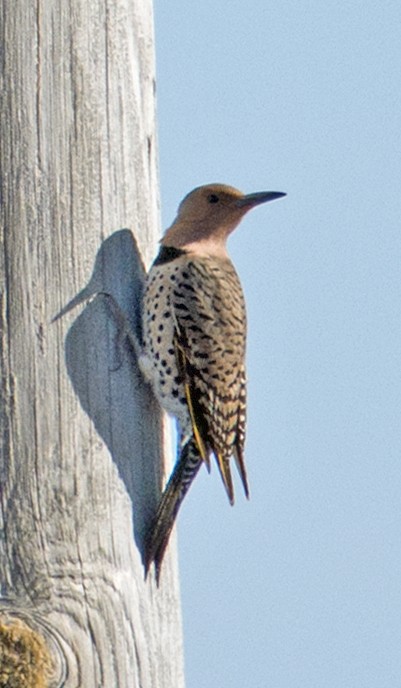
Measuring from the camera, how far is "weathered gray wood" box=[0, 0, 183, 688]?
3518mm

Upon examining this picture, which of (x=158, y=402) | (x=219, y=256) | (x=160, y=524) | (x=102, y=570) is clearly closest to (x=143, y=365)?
(x=158, y=402)

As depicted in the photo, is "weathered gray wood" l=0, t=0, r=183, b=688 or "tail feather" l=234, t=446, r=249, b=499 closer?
"weathered gray wood" l=0, t=0, r=183, b=688

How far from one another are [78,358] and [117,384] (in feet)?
0.57

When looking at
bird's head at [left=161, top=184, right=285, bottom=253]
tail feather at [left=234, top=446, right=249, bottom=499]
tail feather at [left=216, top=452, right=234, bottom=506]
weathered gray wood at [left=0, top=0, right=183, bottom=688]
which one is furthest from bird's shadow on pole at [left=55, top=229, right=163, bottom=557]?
bird's head at [left=161, top=184, right=285, bottom=253]

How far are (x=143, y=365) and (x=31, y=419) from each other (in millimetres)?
604

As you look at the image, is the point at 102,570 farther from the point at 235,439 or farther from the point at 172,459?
the point at 235,439

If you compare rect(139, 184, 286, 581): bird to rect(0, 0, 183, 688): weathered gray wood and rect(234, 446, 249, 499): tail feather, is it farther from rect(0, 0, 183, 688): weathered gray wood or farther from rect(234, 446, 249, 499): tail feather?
rect(0, 0, 183, 688): weathered gray wood

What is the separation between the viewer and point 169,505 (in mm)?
3947

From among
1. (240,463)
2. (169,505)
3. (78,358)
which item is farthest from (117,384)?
(240,463)

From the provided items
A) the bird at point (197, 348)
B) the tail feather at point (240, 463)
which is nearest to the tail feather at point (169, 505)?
the bird at point (197, 348)

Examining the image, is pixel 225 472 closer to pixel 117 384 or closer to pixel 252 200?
pixel 117 384

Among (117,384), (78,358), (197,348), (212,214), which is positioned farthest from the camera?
(212,214)

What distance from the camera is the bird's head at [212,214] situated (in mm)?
5125

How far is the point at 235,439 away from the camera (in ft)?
15.1
